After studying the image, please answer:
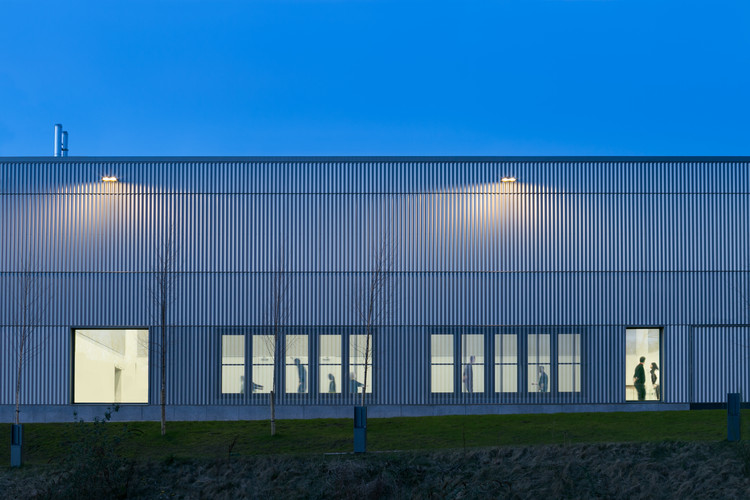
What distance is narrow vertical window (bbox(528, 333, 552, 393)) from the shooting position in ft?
83.1

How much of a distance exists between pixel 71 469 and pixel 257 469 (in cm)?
397

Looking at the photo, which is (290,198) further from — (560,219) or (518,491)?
(518,491)

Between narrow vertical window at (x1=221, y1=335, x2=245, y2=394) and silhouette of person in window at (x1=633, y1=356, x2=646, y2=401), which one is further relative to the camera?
silhouette of person in window at (x1=633, y1=356, x2=646, y2=401)

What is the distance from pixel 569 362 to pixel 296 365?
359 inches

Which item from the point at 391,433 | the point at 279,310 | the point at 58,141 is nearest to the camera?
the point at 391,433

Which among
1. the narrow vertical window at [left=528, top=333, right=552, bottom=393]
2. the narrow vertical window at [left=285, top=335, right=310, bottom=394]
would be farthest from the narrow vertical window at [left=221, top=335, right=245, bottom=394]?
the narrow vertical window at [left=528, top=333, right=552, bottom=393]

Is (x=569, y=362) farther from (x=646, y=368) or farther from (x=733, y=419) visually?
(x=733, y=419)

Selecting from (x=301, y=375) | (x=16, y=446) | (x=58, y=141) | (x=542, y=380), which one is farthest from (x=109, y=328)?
(x=542, y=380)

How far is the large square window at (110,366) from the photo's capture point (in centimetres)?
2523

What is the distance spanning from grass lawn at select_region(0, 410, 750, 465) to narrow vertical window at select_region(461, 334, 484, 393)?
4.25 feet

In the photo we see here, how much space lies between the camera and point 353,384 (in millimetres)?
25266

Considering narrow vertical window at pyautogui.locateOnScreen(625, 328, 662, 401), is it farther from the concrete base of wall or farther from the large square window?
the large square window

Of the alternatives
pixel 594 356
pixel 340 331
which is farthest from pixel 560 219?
pixel 340 331

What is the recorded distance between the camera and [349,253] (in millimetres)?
25547
